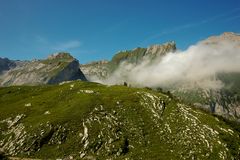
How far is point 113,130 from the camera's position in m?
114

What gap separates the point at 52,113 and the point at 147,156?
4177 cm

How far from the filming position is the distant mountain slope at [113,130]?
10375cm

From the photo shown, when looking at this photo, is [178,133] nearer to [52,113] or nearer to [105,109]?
[105,109]

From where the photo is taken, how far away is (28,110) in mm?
132625

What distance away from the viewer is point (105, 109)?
127m

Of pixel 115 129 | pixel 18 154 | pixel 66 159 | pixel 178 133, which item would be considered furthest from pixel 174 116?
pixel 18 154

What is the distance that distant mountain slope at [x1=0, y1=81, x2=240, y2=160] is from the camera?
103750 millimetres

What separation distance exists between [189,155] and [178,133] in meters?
12.4

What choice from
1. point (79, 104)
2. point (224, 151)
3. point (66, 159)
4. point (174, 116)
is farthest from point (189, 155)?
point (79, 104)

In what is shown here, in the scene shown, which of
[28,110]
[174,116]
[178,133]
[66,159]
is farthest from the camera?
[28,110]

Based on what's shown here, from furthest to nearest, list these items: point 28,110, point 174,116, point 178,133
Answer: point 28,110 < point 174,116 < point 178,133

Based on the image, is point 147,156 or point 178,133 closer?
point 147,156

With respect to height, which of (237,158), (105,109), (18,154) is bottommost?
(237,158)

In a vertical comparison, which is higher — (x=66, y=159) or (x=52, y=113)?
(x=52, y=113)
